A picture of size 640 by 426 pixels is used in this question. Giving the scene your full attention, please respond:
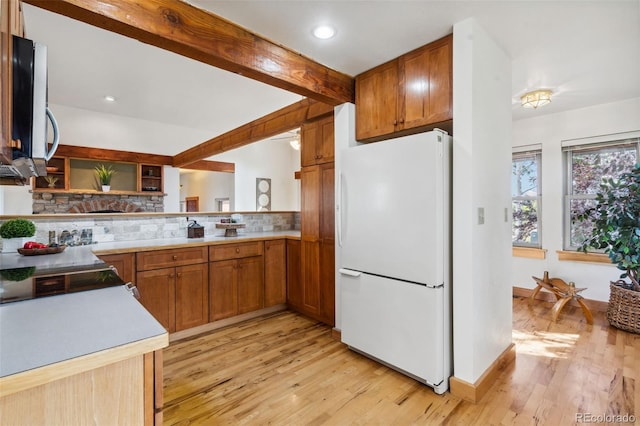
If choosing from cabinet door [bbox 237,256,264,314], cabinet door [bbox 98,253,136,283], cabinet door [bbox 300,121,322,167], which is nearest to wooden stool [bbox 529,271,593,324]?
cabinet door [bbox 300,121,322,167]

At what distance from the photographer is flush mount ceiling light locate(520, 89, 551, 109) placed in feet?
10.3

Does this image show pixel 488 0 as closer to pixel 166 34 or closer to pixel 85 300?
pixel 166 34

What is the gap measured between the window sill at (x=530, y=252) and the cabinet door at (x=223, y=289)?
12.2 feet

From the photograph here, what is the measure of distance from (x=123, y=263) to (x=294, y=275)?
1.67 m

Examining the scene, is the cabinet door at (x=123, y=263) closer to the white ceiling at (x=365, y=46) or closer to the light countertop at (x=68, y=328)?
the light countertop at (x=68, y=328)

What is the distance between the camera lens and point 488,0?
1791 millimetres

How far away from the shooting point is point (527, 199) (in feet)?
13.9

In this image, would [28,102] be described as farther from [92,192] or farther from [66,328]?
[92,192]

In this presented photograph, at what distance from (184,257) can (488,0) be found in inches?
Result: 116

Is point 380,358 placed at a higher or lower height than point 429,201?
lower

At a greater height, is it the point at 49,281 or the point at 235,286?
the point at 49,281

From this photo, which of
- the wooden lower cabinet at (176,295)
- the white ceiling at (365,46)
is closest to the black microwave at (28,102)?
the white ceiling at (365,46)

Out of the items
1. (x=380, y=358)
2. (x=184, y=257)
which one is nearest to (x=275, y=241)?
(x=184, y=257)

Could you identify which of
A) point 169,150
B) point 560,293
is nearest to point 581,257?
point 560,293
